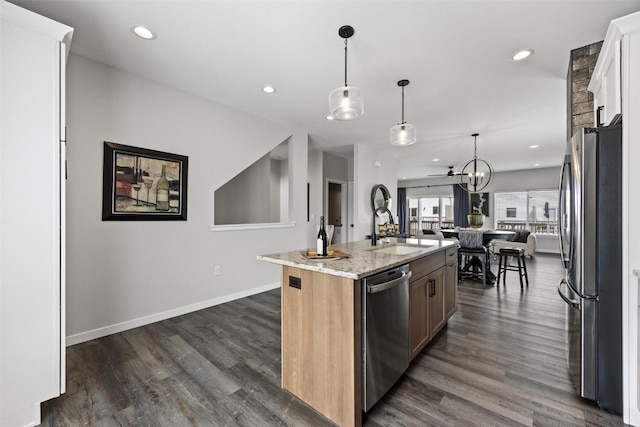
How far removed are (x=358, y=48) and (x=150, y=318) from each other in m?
3.29

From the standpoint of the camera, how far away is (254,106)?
11.7 ft

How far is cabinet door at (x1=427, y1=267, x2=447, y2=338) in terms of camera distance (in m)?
2.30

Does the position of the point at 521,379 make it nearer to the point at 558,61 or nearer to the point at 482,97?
the point at 558,61

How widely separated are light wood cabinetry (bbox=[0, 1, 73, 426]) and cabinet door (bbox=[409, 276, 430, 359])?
7.26 feet

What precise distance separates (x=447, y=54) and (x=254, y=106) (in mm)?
2266

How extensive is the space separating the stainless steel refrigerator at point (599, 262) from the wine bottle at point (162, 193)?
3.47 m

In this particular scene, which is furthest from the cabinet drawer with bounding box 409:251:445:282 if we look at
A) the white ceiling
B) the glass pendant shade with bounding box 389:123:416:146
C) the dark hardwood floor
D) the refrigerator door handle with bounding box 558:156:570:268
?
the white ceiling

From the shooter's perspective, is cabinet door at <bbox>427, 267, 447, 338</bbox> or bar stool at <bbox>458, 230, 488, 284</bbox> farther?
bar stool at <bbox>458, 230, 488, 284</bbox>

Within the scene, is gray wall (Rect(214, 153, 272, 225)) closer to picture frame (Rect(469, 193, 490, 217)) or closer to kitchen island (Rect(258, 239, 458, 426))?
kitchen island (Rect(258, 239, 458, 426))

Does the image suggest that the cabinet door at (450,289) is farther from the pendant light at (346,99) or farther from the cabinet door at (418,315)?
the pendant light at (346,99)

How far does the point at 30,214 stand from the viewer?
1.54 meters

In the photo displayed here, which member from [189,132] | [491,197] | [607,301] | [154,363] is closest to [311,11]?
[189,132]

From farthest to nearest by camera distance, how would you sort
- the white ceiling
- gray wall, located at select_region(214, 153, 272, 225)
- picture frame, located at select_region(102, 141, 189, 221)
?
gray wall, located at select_region(214, 153, 272, 225) → picture frame, located at select_region(102, 141, 189, 221) → the white ceiling

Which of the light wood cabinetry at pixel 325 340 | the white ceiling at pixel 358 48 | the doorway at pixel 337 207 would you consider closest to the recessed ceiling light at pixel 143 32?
the white ceiling at pixel 358 48
